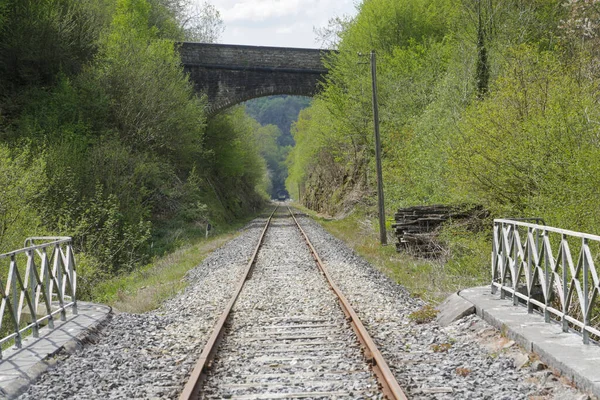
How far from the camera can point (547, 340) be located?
5.75 metres

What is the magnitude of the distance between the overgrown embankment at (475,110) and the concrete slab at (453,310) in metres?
1.95

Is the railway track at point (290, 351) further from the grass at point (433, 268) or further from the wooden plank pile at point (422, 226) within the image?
the wooden plank pile at point (422, 226)

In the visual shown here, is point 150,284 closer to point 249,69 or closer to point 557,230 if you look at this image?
point 557,230

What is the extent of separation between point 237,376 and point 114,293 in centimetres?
832

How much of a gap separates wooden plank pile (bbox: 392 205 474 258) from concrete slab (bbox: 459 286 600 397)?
7.10 m

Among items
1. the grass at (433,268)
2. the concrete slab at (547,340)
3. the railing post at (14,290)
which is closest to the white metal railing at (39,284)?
the railing post at (14,290)

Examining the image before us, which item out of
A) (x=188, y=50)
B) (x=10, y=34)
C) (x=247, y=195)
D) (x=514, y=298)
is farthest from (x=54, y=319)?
(x=247, y=195)

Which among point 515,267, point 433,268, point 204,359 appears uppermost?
point 515,267

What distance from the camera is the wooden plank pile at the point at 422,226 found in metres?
15.0

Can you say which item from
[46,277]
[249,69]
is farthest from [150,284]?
[249,69]

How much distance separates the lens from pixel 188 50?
115 feet

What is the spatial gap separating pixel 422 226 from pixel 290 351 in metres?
9.46

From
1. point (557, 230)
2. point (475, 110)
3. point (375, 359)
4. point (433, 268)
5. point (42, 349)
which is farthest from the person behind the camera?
point (475, 110)

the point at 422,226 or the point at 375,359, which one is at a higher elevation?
the point at 422,226
